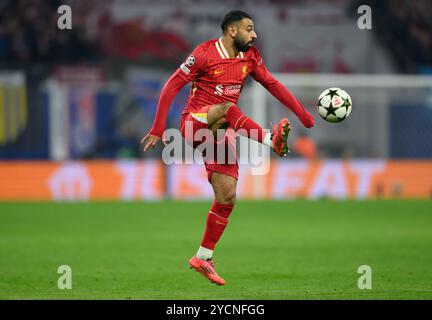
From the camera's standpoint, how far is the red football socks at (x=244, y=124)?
8109mm

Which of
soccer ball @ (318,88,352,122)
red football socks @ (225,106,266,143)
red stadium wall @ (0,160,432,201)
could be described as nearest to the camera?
red football socks @ (225,106,266,143)

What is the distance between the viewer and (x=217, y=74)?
842cm

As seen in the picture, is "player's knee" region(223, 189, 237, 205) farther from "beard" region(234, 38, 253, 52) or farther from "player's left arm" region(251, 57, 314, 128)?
"beard" region(234, 38, 253, 52)

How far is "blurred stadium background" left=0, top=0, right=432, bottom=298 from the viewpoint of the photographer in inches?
835

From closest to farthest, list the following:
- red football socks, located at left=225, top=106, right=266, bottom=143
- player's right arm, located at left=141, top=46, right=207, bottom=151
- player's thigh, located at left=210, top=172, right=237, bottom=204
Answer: red football socks, located at left=225, top=106, right=266, bottom=143
player's right arm, located at left=141, top=46, right=207, bottom=151
player's thigh, located at left=210, top=172, right=237, bottom=204

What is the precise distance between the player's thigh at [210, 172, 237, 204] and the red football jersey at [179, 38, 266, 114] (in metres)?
0.67

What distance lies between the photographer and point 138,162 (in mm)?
21078

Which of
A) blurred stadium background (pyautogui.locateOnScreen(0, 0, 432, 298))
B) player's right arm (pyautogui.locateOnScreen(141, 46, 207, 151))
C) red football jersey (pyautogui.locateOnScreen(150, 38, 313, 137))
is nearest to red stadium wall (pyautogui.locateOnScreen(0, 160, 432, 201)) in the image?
blurred stadium background (pyautogui.locateOnScreen(0, 0, 432, 298))

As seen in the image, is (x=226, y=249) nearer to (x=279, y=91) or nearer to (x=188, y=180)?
(x=279, y=91)

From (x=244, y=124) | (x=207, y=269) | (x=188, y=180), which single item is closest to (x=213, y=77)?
(x=244, y=124)

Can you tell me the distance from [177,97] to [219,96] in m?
16.0

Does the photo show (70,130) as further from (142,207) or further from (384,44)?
(384,44)

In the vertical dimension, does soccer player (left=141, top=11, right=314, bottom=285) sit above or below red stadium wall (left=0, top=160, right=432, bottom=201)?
above

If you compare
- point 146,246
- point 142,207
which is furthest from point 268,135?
point 142,207
